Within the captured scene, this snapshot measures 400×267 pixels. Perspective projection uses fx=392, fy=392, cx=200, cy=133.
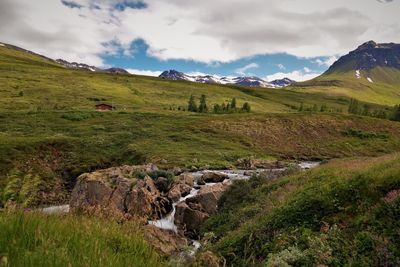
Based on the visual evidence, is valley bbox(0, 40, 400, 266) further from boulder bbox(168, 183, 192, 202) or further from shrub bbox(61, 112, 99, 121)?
shrub bbox(61, 112, 99, 121)

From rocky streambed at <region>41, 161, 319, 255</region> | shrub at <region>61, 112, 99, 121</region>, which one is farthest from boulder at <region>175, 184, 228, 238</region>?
shrub at <region>61, 112, 99, 121</region>

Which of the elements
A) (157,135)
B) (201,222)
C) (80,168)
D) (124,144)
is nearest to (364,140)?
(157,135)

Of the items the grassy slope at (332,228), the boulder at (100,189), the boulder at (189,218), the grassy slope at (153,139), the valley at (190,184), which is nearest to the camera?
the valley at (190,184)

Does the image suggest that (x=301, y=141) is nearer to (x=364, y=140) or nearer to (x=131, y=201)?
(x=364, y=140)

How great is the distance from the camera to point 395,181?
47.8ft

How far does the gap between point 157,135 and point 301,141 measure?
3490cm

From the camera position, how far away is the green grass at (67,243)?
5.35 meters

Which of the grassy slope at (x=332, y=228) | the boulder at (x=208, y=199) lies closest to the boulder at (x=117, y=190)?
the boulder at (x=208, y=199)

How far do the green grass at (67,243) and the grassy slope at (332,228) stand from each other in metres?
2.87

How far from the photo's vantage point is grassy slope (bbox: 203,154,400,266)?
445 inches

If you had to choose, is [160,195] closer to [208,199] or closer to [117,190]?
[117,190]

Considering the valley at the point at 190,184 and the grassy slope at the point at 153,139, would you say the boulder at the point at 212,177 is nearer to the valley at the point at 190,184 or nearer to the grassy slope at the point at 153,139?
the valley at the point at 190,184

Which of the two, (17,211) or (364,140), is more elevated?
(17,211)

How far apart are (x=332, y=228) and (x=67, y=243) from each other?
9491 mm
